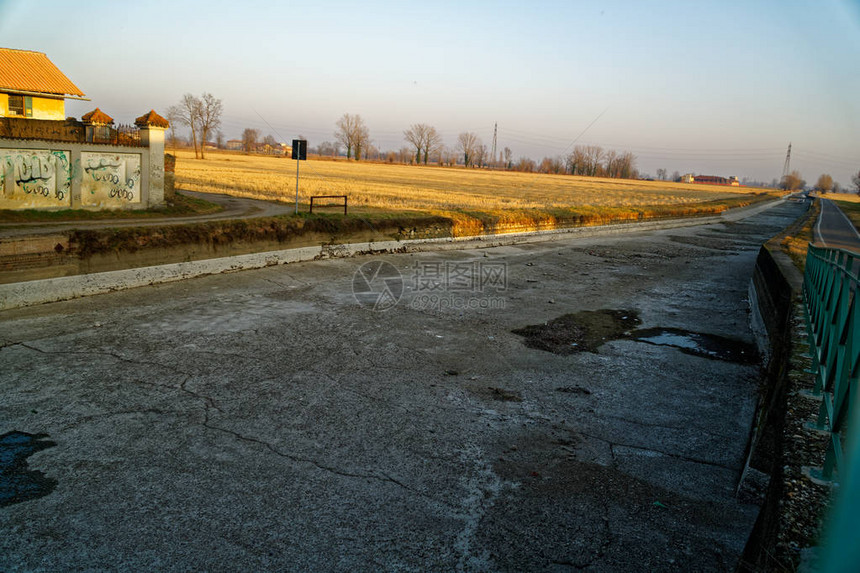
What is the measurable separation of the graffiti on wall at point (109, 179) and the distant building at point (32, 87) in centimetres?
1276

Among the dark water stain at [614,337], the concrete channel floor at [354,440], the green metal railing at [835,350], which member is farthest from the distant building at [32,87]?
the green metal railing at [835,350]

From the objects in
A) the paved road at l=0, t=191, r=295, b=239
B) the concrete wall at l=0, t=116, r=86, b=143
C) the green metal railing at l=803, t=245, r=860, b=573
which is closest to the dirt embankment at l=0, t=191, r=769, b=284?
the paved road at l=0, t=191, r=295, b=239

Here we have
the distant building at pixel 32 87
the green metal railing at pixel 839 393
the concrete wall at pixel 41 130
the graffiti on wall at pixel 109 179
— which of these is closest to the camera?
the green metal railing at pixel 839 393

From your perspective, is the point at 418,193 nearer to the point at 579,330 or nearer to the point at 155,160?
the point at 155,160

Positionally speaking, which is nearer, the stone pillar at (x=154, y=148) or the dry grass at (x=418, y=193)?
the stone pillar at (x=154, y=148)

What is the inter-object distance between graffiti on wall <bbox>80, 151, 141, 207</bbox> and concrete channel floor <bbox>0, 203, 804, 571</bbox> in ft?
28.2

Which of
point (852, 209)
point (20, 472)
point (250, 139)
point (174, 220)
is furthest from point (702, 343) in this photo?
point (250, 139)

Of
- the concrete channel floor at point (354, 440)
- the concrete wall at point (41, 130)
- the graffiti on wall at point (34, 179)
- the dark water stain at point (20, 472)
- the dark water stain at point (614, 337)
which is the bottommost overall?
the dark water stain at point (20, 472)

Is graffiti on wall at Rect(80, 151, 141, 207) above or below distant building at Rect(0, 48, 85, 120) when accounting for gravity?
below

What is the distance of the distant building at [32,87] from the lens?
87.7 ft

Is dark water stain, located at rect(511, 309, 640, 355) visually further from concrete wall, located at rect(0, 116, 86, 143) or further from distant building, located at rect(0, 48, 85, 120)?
distant building, located at rect(0, 48, 85, 120)

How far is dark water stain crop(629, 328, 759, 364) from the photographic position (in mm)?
8969

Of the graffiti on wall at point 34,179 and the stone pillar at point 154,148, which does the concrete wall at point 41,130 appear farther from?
the stone pillar at point 154,148

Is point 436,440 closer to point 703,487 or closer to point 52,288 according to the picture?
point 703,487
